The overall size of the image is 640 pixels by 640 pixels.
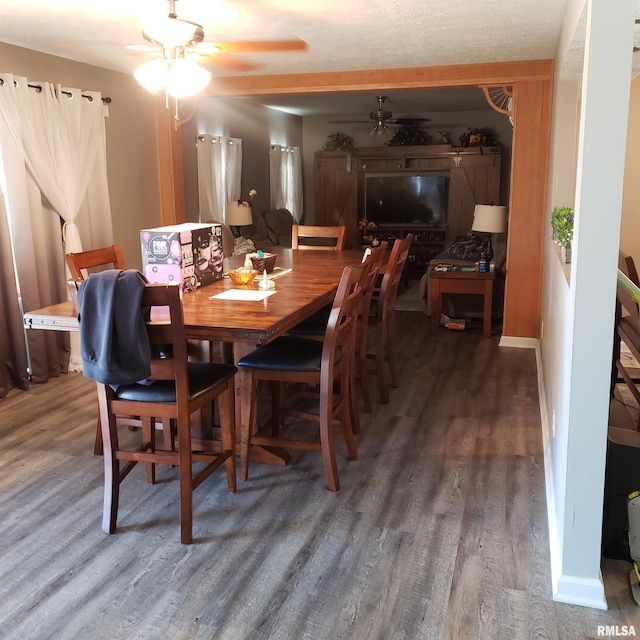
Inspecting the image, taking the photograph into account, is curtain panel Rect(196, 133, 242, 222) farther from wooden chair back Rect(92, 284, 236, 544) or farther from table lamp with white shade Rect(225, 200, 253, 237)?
wooden chair back Rect(92, 284, 236, 544)

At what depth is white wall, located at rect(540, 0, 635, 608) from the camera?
1.74 meters

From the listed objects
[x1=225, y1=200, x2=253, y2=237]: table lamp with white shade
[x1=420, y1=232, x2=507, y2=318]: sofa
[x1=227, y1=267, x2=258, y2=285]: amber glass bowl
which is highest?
[x1=225, y1=200, x2=253, y2=237]: table lamp with white shade

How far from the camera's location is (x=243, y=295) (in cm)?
295

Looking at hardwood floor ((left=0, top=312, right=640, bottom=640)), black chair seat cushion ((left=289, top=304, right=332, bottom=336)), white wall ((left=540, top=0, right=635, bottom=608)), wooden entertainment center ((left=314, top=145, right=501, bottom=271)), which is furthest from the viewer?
wooden entertainment center ((left=314, top=145, right=501, bottom=271))

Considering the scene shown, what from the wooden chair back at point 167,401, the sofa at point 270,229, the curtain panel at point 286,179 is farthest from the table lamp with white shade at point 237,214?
the wooden chair back at point 167,401

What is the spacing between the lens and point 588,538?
201 centimetres

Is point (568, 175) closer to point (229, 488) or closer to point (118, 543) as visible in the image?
point (229, 488)

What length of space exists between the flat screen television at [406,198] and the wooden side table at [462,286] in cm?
410

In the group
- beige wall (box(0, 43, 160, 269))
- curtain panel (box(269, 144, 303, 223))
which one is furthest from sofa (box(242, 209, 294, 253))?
beige wall (box(0, 43, 160, 269))

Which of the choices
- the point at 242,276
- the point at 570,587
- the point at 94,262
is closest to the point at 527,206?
the point at 242,276

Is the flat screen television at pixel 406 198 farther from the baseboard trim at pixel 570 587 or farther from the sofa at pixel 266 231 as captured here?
the baseboard trim at pixel 570 587

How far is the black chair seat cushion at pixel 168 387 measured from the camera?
93.9 inches

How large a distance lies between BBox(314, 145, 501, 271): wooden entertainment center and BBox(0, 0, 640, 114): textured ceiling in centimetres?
452

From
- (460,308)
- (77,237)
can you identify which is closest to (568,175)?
(460,308)
